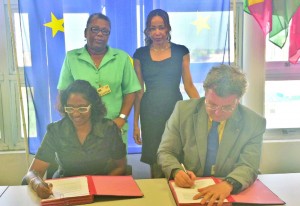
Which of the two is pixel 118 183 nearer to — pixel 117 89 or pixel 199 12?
pixel 117 89

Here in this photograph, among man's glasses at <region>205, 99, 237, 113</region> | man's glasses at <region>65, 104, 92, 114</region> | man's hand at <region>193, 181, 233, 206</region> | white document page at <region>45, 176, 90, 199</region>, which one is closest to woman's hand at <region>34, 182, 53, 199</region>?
white document page at <region>45, 176, 90, 199</region>

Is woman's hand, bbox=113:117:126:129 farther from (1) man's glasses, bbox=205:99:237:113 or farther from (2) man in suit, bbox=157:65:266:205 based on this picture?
(1) man's glasses, bbox=205:99:237:113

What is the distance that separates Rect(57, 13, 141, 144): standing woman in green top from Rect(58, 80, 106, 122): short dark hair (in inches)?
2.8

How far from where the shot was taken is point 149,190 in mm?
1698

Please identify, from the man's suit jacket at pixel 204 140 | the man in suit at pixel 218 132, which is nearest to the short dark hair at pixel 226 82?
the man in suit at pixel 218 132

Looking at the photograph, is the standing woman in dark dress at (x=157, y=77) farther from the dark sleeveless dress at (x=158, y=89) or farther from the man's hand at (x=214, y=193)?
the man's hand at (x=214, y=193)

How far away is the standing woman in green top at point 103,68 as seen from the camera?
2.28 m

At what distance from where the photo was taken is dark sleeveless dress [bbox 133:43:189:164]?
2.38 meters

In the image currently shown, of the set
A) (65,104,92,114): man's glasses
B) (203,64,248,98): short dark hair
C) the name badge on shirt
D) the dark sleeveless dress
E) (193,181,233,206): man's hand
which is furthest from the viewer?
the dark sleeveless dress

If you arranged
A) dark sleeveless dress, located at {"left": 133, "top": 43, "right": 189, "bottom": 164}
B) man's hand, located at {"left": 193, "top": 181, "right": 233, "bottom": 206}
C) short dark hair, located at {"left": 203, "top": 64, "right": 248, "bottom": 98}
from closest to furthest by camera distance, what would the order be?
man's hand, located at {"left": 193, "top": 181, "right": 233, "bottom": 206}
short dark hair, located at {"left": 203, "top": 64, "right": 248, "bottom": 98}
dark sleeveless dress, located at {"left": 133, "top": 43, "right": 189, "bottom": 164}

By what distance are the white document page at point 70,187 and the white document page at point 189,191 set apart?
1.37 ft

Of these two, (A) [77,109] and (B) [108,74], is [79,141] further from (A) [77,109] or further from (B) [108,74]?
(B) [108,74]

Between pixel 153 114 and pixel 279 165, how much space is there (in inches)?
50.7

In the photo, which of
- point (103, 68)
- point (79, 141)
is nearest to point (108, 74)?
point (103, 68)
